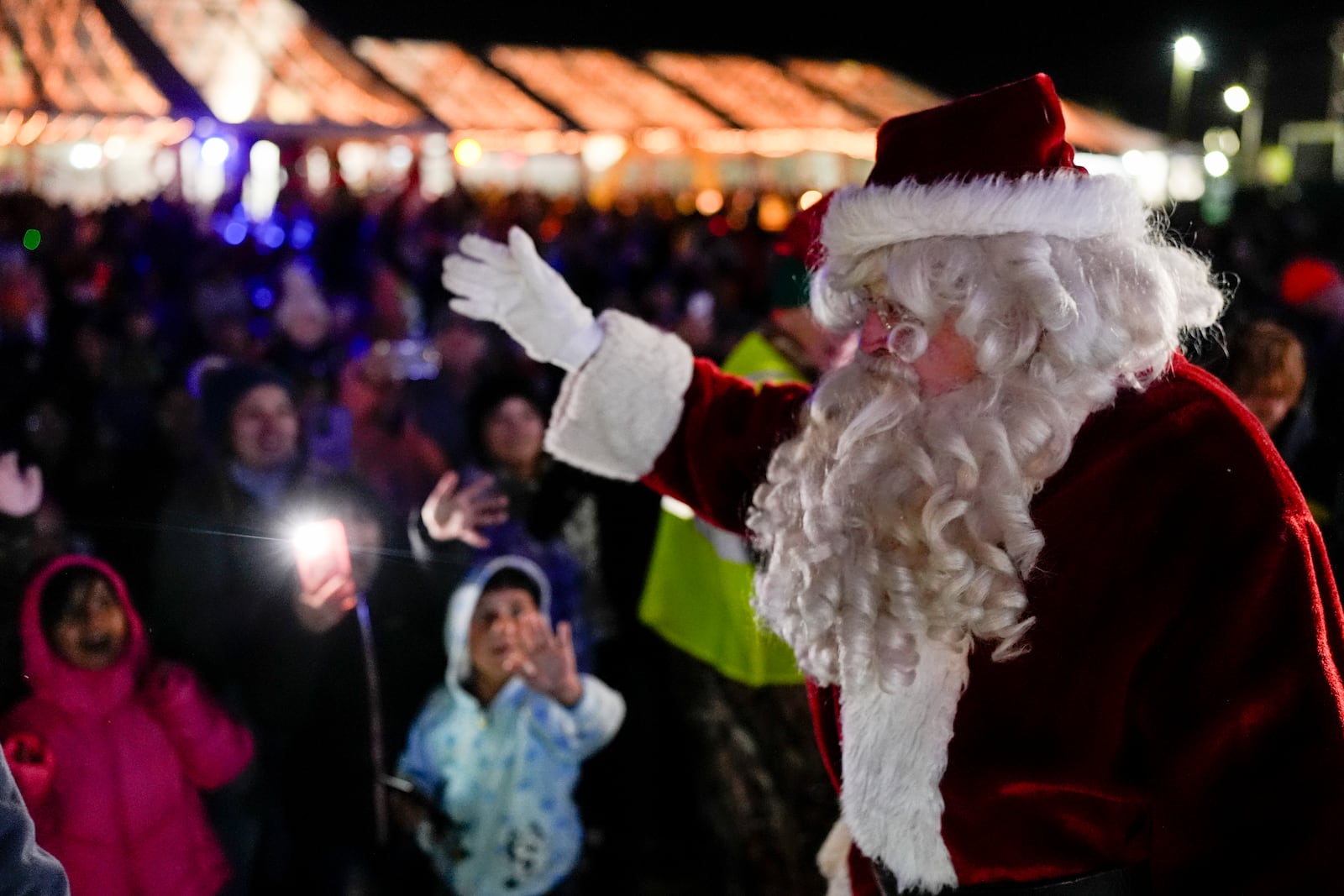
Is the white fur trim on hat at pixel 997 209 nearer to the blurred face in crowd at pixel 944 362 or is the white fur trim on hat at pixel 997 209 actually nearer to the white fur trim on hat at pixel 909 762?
the blurred face in crowd at pixel 944 362

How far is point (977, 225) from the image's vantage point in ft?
5.32

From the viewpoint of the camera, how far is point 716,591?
3.39 meters

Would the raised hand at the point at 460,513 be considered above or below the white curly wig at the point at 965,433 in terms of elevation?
below

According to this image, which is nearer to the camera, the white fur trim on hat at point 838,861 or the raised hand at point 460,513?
the white fur trim on hat at point 838,861

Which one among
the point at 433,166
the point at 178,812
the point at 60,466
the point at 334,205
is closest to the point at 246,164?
the point at 334,205

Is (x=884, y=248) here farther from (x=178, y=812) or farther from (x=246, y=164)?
(x=246, y=164)

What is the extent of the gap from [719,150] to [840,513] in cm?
2327

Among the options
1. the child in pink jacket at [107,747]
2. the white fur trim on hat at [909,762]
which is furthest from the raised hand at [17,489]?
the white fur trim on hat at [909,762]

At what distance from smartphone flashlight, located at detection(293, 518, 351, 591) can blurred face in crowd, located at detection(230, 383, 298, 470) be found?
0.52 meters

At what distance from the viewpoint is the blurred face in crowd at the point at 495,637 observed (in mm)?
3053

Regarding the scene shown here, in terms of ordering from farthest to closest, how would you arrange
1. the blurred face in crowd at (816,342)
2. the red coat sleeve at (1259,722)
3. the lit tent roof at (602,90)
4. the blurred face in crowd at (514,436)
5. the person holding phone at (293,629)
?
the lit tent roof at (602,90), the blurred face in crowd at (514,436), the blurred face in crowd at (816,342), the person holding phone at (293,629), the red coat sleeve at (1259,722)

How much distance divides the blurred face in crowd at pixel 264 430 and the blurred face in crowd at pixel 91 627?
1177mm

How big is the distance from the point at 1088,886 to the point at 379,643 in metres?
1.88

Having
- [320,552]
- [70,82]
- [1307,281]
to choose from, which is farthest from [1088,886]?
[70,82]
